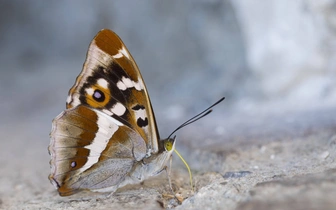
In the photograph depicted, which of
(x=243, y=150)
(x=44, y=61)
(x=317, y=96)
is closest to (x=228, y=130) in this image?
(x=243, y=150)

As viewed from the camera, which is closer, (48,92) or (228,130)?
(228,130)

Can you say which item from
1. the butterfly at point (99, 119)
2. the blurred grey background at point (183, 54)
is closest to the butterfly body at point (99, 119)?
the butterfly at point (99, 119)

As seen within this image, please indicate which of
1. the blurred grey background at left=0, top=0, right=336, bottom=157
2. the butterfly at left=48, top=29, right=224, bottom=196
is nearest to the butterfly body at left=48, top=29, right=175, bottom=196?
the butterfly at left=48, top=29, right=224, bottom=196

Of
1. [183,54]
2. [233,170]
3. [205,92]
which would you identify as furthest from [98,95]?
[183,54]

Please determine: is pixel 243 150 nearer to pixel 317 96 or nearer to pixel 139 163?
pixel 139 163

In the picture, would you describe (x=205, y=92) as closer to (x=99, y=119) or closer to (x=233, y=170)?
(x=233, y=170)

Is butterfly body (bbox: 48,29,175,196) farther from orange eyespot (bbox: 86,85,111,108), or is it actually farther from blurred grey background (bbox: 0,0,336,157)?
blurred grey background (bbox: 0,0,336,157)
